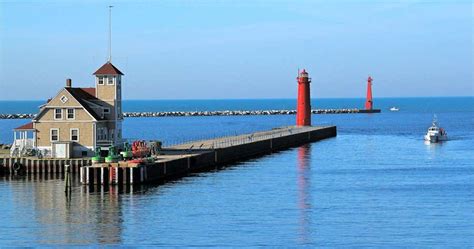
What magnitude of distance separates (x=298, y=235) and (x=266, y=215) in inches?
229

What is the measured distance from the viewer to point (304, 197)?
55.9m

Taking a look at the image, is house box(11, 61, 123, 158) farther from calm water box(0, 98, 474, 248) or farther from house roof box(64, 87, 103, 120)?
calm water box(0, 98, 474, 248)

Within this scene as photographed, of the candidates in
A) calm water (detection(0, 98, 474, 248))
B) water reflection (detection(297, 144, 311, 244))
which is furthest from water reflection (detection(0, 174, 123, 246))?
water reflection (detection(297, 144, 311, 244))

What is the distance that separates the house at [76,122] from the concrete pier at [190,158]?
15.9 feet

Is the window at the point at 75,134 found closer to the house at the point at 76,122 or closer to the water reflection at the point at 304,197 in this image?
the house at the point at 76,122

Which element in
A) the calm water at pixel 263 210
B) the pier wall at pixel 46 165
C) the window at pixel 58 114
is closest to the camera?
the calm water at pixel 263 210

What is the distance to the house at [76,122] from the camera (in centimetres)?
6869

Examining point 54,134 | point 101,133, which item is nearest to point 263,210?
point 101,133

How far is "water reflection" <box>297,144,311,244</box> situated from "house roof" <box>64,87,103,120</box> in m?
15.3

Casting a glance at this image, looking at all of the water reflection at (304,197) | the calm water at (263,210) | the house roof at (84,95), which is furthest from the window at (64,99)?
the water reflection at (304,197)

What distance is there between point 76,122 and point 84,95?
2900 mm

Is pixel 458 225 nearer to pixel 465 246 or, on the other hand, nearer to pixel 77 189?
pixel 465 246

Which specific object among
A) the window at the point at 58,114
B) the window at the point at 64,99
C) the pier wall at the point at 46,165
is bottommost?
the pier wall at the point at 46,165

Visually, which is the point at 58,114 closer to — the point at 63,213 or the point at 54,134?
the point at 54,134
